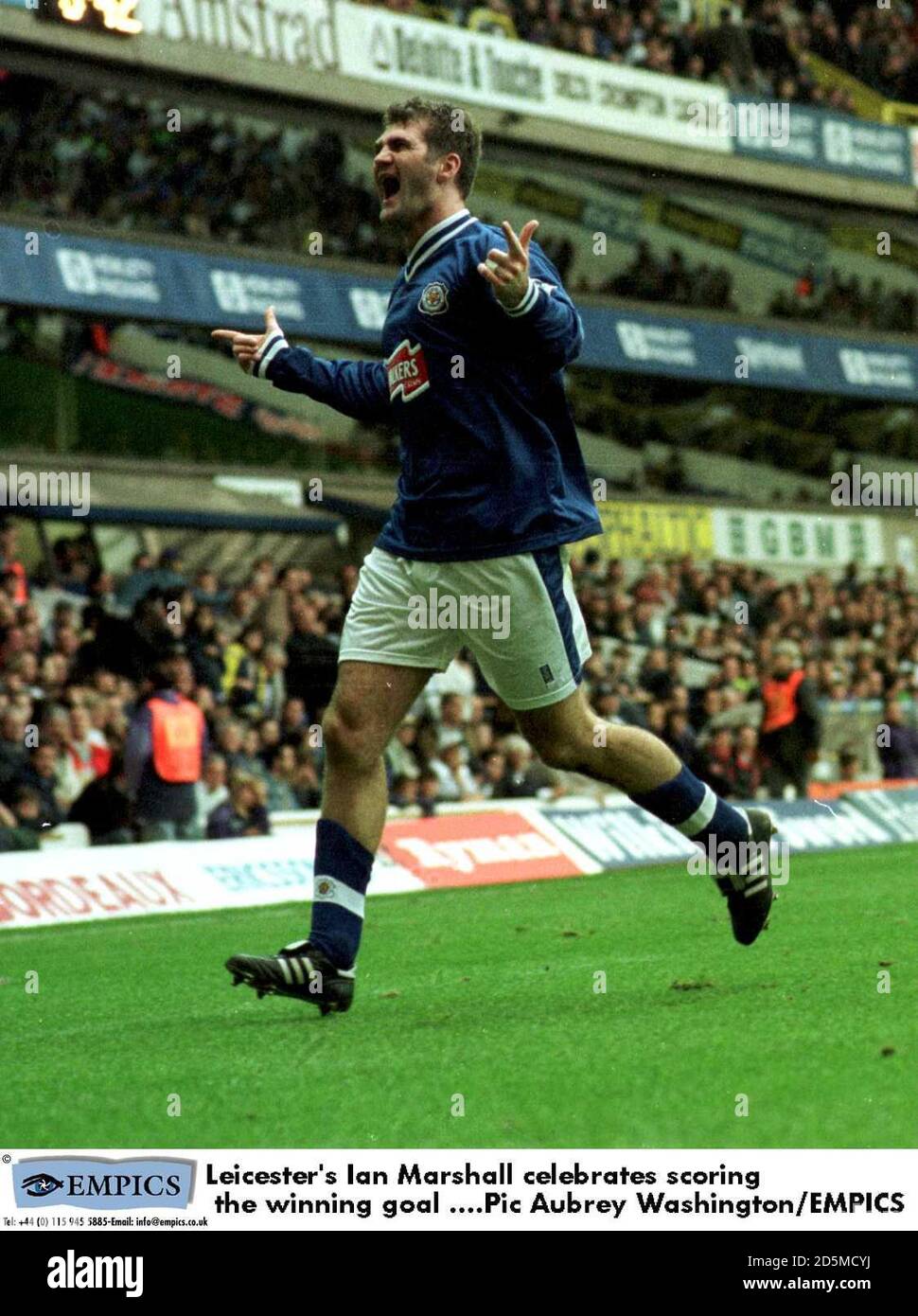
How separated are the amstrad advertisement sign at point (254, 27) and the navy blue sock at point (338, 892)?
716 inches

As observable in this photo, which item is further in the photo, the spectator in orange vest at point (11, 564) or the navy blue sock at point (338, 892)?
the spectator in orange vest at point (11, 564)

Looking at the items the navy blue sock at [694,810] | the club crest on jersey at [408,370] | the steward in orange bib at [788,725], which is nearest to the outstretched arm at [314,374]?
the club crest on jersey at [408,370]

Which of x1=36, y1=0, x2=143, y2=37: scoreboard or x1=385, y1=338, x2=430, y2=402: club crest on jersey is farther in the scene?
x1=36, y1=0, x2=143, y2=37: scoreboard

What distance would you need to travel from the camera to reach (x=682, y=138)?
29.0 metres

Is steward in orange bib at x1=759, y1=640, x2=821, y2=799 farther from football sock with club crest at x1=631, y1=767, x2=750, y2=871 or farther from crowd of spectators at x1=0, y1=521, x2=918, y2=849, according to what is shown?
football sock with club crest at x1=631, y1=767, x2=750, y2=871

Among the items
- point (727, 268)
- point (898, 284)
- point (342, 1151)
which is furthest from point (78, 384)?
point (342, 1151)

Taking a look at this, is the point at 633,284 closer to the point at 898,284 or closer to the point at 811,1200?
the point at 898,284

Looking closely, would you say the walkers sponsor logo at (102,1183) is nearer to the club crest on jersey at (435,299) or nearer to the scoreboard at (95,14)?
the club crest on jersey at (435,299)

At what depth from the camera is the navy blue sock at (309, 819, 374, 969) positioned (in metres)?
6.32

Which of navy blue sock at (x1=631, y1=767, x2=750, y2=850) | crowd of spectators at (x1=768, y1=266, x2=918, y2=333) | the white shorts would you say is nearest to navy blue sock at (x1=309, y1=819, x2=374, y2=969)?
the white shorts

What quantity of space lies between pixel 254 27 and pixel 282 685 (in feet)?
31.8

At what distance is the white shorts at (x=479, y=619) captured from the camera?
6402 millimetres
